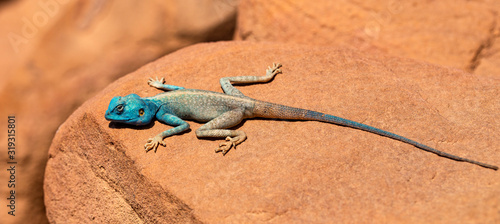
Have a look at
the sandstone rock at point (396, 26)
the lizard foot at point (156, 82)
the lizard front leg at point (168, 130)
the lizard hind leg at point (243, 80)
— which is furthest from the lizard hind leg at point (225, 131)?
the sandstone rock at point (396, 26)

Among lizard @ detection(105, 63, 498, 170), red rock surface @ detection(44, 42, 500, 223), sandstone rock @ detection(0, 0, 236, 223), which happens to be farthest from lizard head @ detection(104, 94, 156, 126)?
sandstone rock @ detection(0, 0, 236, 223)

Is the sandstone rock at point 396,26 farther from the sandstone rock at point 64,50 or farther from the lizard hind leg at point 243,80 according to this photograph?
the lizard hind leg at point 243,80

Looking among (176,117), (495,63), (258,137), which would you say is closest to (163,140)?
(176,117)

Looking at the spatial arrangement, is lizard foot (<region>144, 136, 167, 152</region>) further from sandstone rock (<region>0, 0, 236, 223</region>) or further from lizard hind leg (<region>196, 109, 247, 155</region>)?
sandstone rock (<region>0, 0, 236, 223</region>)

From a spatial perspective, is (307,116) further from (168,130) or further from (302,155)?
(168,130)

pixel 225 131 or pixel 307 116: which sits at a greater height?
pixel 307 116

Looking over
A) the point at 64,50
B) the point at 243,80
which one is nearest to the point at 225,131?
the point at 243,80

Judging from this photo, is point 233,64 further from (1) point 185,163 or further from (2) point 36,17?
(2) point 36,17
